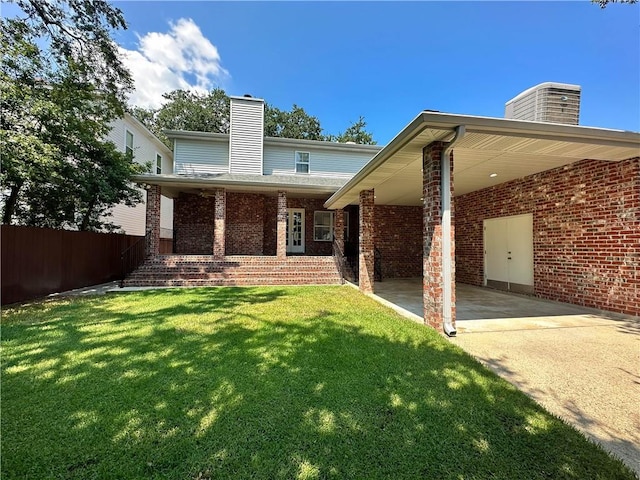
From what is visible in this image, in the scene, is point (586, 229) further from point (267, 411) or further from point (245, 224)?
point (245, 224)

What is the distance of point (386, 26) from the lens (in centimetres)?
836

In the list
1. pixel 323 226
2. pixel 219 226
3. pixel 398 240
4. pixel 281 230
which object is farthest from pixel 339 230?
pixel 219 226

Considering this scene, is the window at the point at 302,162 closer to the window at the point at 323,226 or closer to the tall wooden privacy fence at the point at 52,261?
the window at the point at 323,226

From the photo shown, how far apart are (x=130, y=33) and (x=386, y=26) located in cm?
728

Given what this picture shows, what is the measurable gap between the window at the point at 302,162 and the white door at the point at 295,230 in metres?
2.34

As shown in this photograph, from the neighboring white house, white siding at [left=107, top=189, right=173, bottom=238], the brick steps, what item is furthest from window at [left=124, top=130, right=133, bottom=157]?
the brick steps

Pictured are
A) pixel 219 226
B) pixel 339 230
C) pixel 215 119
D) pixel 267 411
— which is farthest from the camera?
pixel 215 119

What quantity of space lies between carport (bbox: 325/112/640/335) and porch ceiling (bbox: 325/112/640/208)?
17mm

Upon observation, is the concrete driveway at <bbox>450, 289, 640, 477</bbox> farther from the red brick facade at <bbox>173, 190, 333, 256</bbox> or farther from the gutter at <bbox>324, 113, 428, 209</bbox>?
the red brick facade at <bbox>173, 190, 333, 256</bbox>

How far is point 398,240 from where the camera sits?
12375 millimetres

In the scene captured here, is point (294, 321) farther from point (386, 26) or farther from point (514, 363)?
point (386, 26)

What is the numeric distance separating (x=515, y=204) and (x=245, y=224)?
993 cm

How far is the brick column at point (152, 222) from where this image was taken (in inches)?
377

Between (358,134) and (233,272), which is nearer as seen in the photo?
(233,272)
